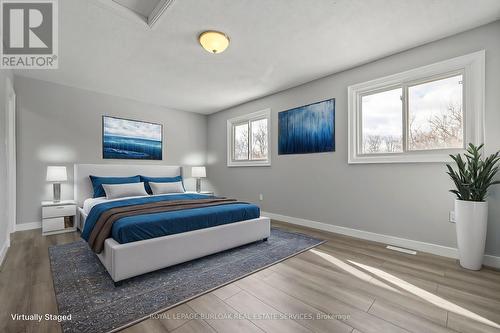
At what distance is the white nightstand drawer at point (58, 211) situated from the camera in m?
3.37

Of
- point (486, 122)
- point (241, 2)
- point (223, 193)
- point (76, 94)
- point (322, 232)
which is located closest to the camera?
point (241, 2)

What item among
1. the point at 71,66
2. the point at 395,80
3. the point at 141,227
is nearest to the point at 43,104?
the point at 71,66

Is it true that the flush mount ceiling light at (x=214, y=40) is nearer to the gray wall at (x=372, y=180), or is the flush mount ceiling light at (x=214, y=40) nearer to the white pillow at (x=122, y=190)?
the gray wall at (x=372, y=180)

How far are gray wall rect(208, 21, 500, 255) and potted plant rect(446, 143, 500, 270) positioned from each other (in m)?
0.25

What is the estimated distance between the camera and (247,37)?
8.41 ft

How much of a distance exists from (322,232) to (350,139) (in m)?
1.53

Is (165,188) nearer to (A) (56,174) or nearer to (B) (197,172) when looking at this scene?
(B) (197,172)

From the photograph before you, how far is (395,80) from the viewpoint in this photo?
293 centimetres

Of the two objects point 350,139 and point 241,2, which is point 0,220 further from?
point 350,139

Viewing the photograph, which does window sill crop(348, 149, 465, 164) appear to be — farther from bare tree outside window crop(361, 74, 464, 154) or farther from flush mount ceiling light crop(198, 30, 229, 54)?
flush mount ceiling light crop(198, 30, 229, 54)

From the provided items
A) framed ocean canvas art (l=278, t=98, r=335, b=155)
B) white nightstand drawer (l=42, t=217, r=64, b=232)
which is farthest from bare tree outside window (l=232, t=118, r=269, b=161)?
white nightstand drawer (l=42, t=217, r=64, b=232)

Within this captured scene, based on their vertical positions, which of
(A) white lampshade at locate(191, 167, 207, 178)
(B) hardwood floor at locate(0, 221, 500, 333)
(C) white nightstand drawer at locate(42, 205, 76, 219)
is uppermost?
(A) white lampshade at locate(191, 167, 207, 178)

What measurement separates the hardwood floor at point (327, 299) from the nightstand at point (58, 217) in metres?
0.94

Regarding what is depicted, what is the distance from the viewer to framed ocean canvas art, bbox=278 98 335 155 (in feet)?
11.8
